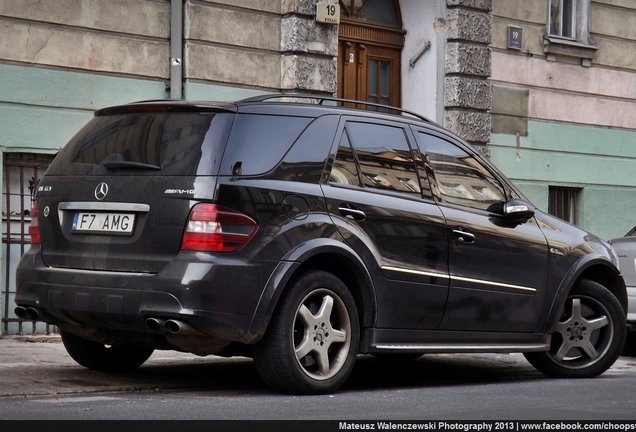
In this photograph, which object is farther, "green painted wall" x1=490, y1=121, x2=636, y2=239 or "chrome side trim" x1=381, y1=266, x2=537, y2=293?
"green painted wall" x1=490, y1=121, x2=636, y2=239

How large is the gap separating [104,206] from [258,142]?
96 cm

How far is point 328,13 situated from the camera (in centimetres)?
1371

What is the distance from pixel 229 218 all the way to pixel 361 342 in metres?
1.28

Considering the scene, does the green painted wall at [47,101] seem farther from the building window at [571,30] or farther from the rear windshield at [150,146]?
the building window at [571,30]

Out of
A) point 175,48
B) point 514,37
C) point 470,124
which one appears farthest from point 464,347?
point 514,37

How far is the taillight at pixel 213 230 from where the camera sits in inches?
262

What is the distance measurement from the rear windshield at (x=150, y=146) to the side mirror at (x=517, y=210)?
2.26 meters

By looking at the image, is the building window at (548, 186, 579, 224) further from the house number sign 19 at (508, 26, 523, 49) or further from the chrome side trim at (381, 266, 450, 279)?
the chrome side trim at (381, 266, 450, 279)

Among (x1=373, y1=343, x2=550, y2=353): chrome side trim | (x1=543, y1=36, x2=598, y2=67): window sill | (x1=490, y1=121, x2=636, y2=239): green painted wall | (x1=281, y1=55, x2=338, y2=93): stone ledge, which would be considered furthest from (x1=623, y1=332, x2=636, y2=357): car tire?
(x1=543, y1=36, x2=598, y2=67): window sill

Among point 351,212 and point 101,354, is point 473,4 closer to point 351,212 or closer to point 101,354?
point 351,212

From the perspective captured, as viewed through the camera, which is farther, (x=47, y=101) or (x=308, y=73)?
(x=308, y=73)

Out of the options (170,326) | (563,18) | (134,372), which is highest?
(563,18)

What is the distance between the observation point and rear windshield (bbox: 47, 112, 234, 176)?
686 centimetres

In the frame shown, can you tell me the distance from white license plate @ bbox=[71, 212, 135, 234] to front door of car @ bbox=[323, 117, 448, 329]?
3.83ft
